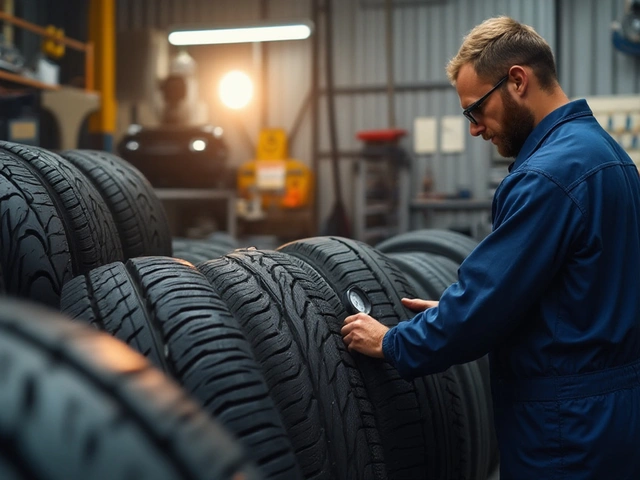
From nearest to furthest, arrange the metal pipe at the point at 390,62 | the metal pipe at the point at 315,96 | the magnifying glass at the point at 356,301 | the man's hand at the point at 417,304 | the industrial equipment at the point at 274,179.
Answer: the magnifying glass at the point at 356,301 < the man's hand at the point at 417,304 < the industrial equipment at the point at 274,179 < the metal pipe at the point at 390,62 < the metal pipe at the point at 315,96

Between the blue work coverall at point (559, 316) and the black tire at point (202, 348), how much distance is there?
18.1 inches

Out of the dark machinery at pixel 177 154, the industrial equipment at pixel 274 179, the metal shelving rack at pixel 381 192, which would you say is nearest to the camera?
the dark machinery at pixel 177 154

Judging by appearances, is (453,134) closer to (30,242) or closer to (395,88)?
(395,88)

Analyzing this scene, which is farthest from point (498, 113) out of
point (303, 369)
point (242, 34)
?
point (242, 34)

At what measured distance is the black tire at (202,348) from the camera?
1.23m

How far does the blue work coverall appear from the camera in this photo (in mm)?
1552

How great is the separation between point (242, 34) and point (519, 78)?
7.99 meters

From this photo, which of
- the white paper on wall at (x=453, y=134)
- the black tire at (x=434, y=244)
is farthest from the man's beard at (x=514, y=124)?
the white paper on wall at (x=453, y=134)

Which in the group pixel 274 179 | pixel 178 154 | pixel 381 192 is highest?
pixel 178 154

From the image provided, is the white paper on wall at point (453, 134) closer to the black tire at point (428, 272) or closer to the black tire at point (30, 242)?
the black tire at point (428, 272)

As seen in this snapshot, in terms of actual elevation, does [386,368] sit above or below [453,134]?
below

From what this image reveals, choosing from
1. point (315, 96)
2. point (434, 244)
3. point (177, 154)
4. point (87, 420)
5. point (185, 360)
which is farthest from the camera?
point (315, 96)

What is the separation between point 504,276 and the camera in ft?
5.06

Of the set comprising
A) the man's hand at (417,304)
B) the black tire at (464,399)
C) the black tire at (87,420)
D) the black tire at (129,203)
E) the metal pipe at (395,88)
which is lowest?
the black tire at (464,399)
